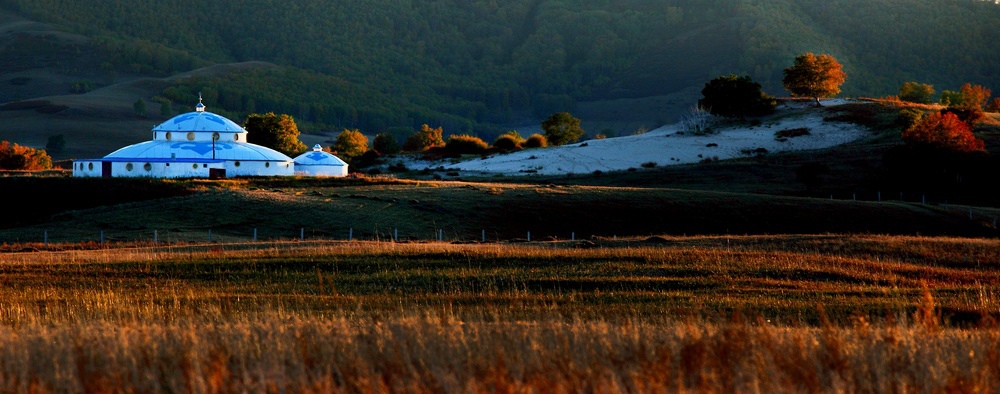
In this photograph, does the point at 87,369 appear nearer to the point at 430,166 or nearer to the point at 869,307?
the point at 869,307

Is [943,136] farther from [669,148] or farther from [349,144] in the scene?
[349,144]

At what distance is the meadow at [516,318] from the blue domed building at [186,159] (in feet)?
178

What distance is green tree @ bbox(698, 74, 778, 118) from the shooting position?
A: 146250 mm

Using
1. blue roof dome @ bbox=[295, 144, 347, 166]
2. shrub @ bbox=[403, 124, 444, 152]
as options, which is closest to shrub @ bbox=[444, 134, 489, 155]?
blue roof dome @ bbox=[295, 144, 347, 166]

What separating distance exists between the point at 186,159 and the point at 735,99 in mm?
80554

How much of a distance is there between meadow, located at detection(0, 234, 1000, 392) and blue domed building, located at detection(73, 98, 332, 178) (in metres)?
54.4

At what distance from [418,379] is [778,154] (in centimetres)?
11401

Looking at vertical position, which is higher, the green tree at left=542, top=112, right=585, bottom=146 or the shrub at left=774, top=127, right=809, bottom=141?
the green tree at left=542, top=112, right=585, bottom=146

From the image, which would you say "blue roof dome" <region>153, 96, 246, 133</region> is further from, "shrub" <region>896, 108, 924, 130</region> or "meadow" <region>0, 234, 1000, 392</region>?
"shrub" <region>896, 108, 924, 130</region>

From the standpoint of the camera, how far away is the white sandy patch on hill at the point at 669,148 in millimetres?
118188

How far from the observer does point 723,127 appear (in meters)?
144

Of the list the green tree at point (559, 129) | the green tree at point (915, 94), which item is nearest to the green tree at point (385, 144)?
the green tree at point (559, 129)

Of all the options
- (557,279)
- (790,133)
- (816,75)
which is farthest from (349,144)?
(557,279)

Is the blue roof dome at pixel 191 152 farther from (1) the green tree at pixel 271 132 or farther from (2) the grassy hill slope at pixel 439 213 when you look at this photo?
(1) the green tree at pixel 271 132
